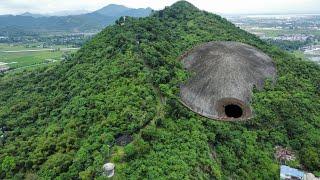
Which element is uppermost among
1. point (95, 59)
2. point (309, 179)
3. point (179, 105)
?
point (95, 59)

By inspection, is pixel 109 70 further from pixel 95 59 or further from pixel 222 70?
pixel 222 70

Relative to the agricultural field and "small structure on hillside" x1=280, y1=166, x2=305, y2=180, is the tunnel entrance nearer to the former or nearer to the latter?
"small structure on hillside" x1=280, y1=166, x2=305, y2=180

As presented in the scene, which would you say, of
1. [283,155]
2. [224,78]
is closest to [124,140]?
[283,155]

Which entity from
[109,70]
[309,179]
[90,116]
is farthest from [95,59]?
[309,179]

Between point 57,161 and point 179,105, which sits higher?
point 179,105

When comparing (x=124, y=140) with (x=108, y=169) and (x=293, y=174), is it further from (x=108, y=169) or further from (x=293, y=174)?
(x=293, y=174)

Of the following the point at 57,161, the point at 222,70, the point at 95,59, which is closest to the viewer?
the point at 57,161

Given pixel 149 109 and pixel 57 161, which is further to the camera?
pixel 149 109

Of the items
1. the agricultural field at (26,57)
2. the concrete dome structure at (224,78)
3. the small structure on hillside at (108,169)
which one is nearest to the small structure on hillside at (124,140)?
the small structure on hillside at (108,169)

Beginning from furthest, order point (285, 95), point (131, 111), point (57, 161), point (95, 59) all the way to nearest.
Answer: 1. point (95, 59)
2. point (285, 95)
3. point (131, 111)
4. point (57, 161)
